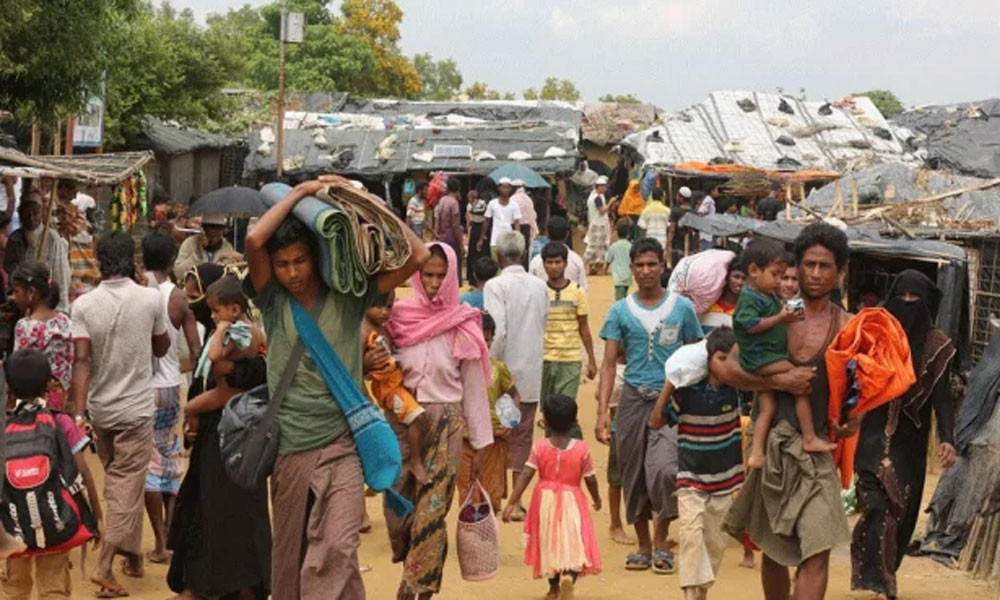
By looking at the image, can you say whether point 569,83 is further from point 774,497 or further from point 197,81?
point 774,497

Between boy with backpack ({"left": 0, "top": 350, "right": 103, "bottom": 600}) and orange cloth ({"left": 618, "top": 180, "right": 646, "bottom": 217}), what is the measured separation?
2383cm

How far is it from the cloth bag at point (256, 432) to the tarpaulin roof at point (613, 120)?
113 ft

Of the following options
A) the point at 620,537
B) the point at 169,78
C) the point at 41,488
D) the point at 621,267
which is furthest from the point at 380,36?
the point at 41,488

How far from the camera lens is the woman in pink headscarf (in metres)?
7.73

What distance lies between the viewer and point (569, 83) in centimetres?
8912

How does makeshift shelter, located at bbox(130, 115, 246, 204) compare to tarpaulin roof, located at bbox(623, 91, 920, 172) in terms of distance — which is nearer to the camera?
makeshift shelter, located at bbox(130, 115, 246, 204)

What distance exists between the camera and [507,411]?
32.0 ft

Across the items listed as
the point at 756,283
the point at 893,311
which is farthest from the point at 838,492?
the point at 893,311

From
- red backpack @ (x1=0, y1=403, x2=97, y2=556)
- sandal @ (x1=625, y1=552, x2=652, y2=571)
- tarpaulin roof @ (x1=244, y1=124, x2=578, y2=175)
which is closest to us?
red backpack @ (x1=0, y1=403, x2=97, y2=556)

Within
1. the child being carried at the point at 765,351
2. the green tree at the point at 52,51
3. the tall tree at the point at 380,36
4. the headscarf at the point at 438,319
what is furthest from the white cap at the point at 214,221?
the tall tree at the point at 380,36

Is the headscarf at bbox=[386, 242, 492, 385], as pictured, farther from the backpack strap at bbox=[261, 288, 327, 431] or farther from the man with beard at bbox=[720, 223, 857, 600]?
the backpack strap at bbox=[261, 288, 327, 431]

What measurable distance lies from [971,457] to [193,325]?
4.85 m

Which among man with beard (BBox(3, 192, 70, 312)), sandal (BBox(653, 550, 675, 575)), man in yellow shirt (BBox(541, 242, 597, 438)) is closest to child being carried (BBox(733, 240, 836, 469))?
sandal (BBox(653, 550, 675, 575))

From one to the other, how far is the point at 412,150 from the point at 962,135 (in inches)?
459
